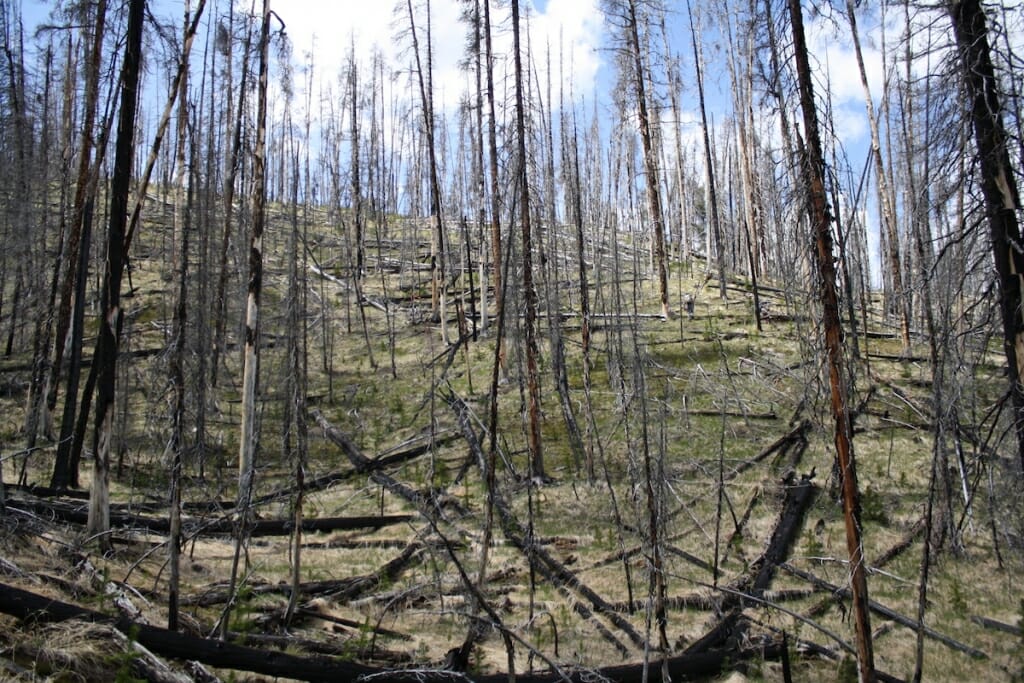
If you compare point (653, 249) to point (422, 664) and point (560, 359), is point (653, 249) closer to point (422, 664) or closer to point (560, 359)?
point (560, 359)

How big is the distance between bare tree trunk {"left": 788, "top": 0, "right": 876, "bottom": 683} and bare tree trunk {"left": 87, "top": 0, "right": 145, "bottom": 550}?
8.01 metres

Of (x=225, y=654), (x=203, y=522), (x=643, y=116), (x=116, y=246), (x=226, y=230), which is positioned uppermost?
(x=643, y=116)

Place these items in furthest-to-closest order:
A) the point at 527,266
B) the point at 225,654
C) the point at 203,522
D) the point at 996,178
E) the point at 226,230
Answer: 1. the point at 226,230
2. the point at 527,266
3. the point at 203,522
4. the point at 225,654
5. the point at 996,178

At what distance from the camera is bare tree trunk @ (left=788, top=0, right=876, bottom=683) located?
6.11 m

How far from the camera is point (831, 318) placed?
640 cm

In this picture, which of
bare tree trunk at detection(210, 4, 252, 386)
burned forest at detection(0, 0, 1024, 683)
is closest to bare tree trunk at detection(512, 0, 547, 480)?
burned forest at detection(0, 0, 1024, 683)

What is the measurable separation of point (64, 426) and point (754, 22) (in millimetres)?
13959

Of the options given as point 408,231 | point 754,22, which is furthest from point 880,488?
point 408,231

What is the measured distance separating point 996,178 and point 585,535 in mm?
8158

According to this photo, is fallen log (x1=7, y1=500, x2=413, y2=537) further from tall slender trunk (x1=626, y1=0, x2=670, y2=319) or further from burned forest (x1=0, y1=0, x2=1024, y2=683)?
tall slender trunk (x1=626, y1=0, x2=670, y2=319)

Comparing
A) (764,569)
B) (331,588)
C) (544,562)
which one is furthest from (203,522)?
(764,569)

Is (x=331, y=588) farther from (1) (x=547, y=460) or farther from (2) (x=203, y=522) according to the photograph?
(1) (x=547, y=460)

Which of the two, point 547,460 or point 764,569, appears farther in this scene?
point 547,460

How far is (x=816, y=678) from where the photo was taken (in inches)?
301
